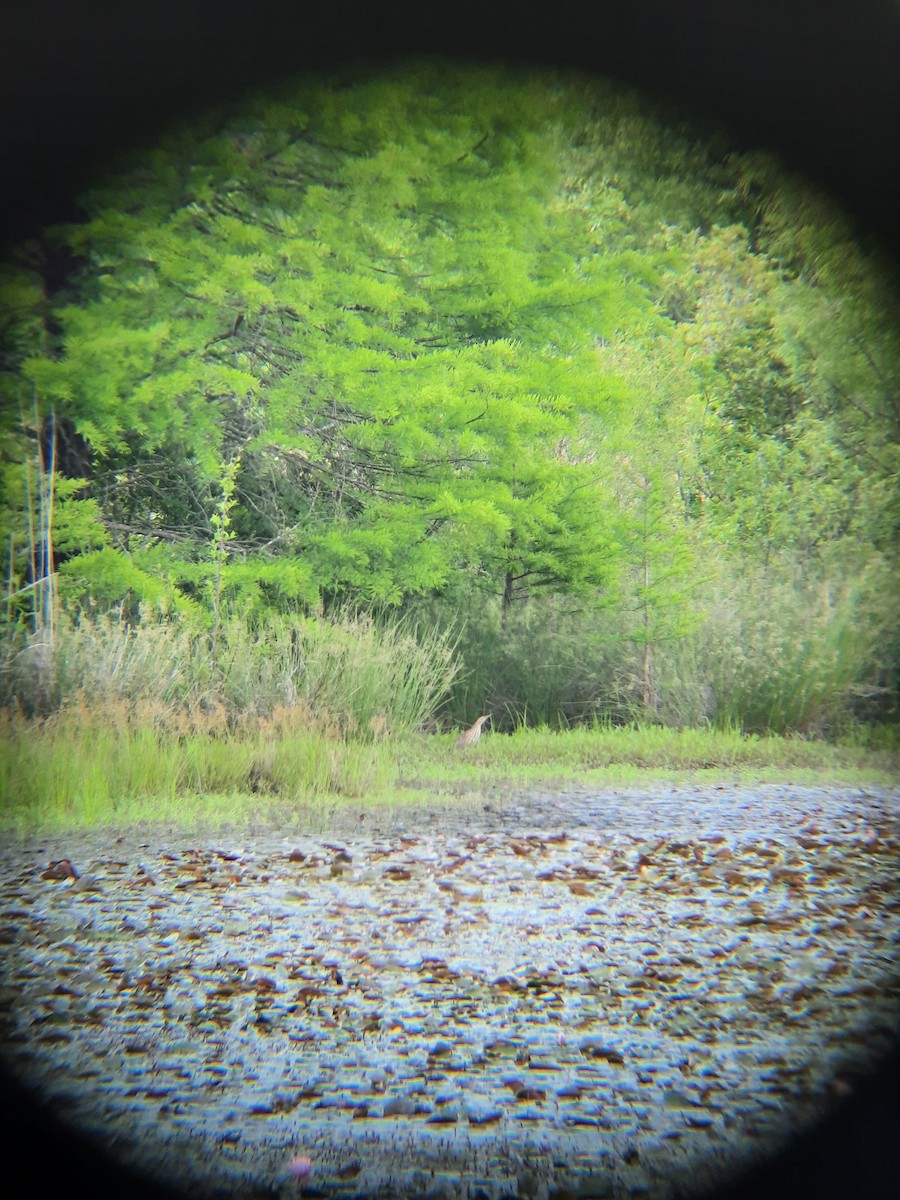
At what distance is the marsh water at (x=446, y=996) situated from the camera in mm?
1842

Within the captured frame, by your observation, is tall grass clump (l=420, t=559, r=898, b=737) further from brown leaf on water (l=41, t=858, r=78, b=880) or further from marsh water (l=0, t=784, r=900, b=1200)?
brown leaf on water (l=41, t=858, r=78, b=880)

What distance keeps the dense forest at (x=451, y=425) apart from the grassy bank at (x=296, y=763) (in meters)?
0.14

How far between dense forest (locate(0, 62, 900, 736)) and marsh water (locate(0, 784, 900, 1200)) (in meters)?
1.02

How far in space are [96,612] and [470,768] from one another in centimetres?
160

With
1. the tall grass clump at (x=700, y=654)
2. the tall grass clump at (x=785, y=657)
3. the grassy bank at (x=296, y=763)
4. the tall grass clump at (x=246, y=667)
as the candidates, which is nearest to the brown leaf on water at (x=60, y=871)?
Result: the grassy bank at (x=296, y=763)

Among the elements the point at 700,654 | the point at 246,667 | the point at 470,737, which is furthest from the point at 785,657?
the point at 246,667

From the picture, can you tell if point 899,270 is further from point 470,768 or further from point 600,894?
point 470,768

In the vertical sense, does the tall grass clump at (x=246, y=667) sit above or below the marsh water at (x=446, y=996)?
above

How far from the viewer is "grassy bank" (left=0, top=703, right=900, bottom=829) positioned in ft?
10.6

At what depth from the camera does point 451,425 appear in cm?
430

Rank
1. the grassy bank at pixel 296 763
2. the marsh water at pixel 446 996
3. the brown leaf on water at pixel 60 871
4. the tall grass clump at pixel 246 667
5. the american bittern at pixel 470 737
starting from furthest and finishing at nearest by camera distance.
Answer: the american bittern at pixel 470 737, the tall grass clump at pixel 246 667, the grassy bank at pixel 296 763, the brown leaf on water at pixel 60 871, the marsh water at pixel 446 996

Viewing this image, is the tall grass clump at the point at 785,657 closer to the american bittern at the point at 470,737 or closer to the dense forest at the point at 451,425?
the dense forest at the point at 451,425

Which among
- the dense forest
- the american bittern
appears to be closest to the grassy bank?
the american bittern

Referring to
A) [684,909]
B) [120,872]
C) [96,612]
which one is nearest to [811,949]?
[684,909]
